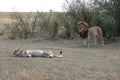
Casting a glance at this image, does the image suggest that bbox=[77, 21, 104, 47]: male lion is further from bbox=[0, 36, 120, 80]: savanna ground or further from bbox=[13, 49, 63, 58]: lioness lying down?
bbox=[13, 49, 63, 58]: lioness lying down

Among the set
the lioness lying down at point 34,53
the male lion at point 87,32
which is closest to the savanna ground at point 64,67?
the lioness lying down at point 34,53

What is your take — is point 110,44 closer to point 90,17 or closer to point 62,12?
point 90,17

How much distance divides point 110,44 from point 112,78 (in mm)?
10458

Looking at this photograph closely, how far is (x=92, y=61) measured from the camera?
14.5 m

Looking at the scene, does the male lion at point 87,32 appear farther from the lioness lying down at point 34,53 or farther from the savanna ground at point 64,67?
the lioness lying down at point 34,53

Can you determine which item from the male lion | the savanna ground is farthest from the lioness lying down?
the male lion

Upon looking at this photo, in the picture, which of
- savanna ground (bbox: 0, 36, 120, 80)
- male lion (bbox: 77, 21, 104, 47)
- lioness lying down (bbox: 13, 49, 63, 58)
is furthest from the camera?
male lion (bbox: 77, 21, 104, 47)

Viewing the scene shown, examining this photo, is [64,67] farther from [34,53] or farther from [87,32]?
[87,32]

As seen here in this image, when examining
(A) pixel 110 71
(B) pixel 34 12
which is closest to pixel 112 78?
(A) pixel 110 71

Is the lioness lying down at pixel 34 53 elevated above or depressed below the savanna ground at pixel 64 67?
above

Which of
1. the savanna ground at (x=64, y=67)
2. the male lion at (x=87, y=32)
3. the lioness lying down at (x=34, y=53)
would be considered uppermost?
the male lion at (x=87, y=32)

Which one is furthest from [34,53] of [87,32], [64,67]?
[87,32]

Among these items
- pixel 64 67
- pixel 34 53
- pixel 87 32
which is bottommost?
pixel 64 67

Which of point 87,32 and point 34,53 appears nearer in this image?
point 34,53
